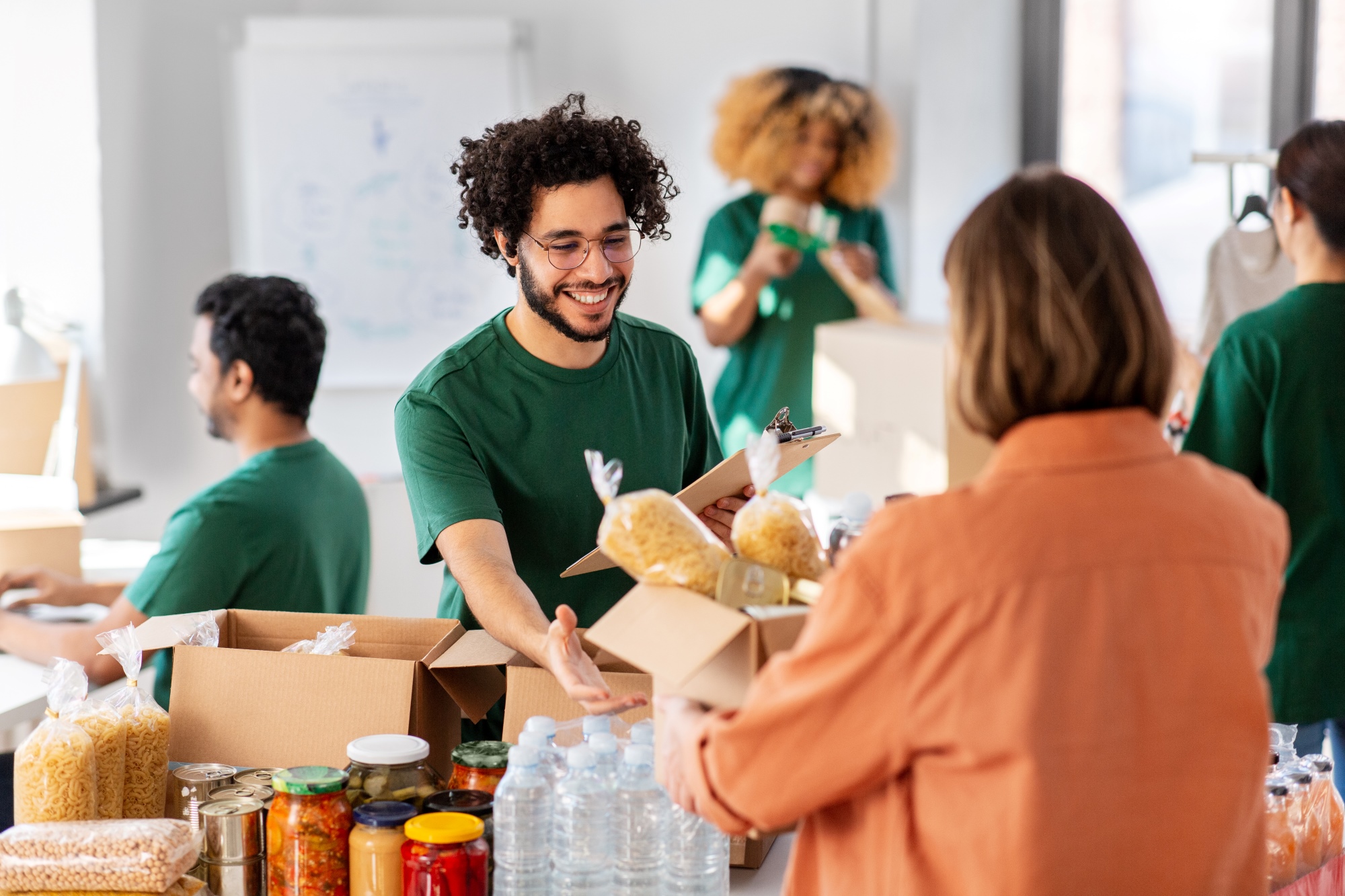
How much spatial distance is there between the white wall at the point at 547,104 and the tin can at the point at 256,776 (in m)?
2.41

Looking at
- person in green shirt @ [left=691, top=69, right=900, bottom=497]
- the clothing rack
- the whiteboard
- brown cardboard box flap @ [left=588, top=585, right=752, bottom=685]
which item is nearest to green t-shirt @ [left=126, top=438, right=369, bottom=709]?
brown cardboard box flap @ [left=588, top=585, right=752, bottom=685]

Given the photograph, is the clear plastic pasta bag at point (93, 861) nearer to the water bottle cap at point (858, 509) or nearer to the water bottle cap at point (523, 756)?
the water bottle cap at point (523, 756)

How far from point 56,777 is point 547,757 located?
1.67 feet

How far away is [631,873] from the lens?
1.24 metres

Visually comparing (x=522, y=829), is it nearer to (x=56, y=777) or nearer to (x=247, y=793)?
(x=247, y=793)

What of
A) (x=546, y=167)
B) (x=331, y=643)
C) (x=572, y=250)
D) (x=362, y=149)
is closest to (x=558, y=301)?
(x=572, y=250)

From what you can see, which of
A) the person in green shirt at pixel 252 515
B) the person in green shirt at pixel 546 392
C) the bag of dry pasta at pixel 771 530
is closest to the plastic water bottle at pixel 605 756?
the bag of dry pasta at pixel 771 530

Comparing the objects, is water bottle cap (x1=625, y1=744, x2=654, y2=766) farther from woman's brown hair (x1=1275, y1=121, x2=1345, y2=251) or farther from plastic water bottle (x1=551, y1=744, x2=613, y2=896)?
woman's brown hair (x1=1275, y1=121, x2=1345, y2=251)

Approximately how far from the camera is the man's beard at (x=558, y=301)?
1753mm

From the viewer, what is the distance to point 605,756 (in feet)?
4.04

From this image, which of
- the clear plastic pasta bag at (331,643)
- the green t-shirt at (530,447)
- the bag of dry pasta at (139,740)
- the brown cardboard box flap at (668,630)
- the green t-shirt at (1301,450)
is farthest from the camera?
the green t-shirt at (1301,450)

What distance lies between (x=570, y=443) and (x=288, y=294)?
2.69 ft

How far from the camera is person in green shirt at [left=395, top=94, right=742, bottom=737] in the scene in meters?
1.74

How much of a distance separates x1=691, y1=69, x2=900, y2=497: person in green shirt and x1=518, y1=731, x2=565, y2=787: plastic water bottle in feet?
6.95
